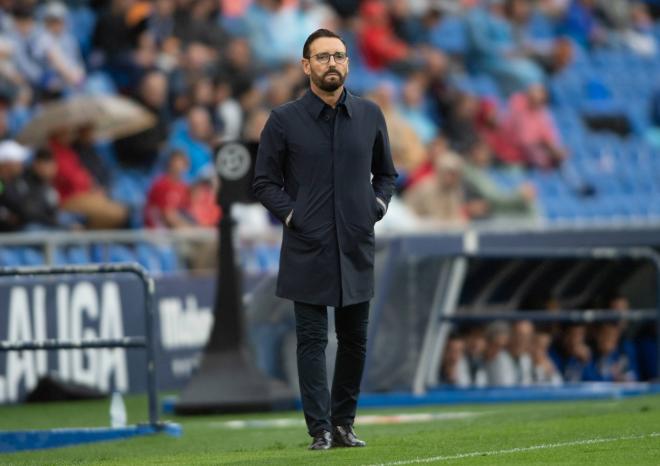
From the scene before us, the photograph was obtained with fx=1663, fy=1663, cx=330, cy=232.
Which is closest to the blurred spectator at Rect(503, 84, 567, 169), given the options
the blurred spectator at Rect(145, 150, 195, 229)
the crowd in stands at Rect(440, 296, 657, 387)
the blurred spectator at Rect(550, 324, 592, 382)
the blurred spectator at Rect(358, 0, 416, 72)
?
the blurred spectator at Rect(358, 0, 416, 72)

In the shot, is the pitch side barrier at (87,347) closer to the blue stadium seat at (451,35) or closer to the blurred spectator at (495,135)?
the blurred spectator at (495,135)

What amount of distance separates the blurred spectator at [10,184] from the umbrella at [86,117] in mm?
1138

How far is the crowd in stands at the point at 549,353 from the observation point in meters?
14.3

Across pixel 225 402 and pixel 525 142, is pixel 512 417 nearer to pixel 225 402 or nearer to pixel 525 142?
pixel 225 402

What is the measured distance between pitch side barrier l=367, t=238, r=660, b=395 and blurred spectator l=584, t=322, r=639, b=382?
1.70ft

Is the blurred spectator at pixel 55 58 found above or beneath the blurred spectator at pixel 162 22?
beneath

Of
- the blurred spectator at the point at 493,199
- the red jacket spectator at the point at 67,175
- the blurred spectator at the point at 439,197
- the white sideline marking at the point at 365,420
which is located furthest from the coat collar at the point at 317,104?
the blurred spectator at the point at 493,199

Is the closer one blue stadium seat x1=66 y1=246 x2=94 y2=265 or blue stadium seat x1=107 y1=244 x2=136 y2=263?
blue stadium seat x1=66 y1=246 x2=94 y2=265

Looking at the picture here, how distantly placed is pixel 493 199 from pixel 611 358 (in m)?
5.94

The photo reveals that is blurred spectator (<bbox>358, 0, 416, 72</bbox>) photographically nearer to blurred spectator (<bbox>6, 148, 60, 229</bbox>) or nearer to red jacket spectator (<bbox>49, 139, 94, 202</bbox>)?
red jacket spectator (<bbox>49, 139, 94, 202</bbox>)

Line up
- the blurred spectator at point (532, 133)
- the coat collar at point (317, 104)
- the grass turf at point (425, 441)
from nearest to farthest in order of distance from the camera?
the grass turf at point (425, 441), the coat collar at point (317, 104), the blurred spectator at point (532, 133)

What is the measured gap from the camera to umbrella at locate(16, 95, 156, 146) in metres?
16.3

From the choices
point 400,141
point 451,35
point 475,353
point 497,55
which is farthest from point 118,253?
point 497,55

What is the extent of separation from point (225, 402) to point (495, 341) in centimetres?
288
